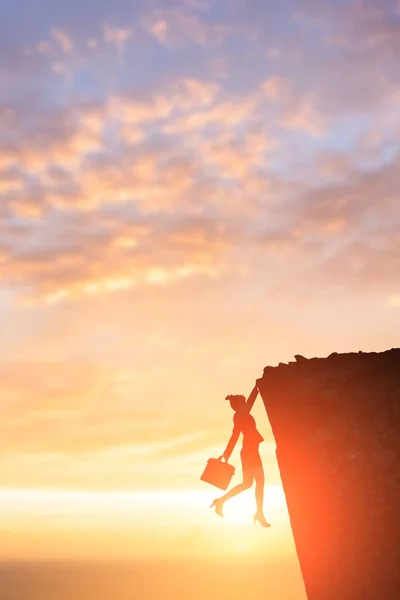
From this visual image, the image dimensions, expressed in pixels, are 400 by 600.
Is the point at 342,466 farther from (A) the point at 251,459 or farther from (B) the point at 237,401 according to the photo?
(B) the point at 237,401

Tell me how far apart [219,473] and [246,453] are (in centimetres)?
77

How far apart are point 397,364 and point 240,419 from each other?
332cm

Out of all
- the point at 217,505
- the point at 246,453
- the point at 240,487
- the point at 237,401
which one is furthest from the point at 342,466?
the point at 217,505

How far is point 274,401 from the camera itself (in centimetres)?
1393

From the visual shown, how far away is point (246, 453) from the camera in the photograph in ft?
45.0

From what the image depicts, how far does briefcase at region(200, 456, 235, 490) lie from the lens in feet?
45.7

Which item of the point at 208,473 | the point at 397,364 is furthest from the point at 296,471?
the point at 397,364

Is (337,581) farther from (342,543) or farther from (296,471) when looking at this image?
(296,471)

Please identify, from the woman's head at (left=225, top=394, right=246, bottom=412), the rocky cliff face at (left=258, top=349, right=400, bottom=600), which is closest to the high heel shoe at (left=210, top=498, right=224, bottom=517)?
the rocky cliff face at (left=258, top=349, right=400, bottom=600)

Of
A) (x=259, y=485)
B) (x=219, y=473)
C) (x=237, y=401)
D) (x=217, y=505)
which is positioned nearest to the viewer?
(x=259, y=485)

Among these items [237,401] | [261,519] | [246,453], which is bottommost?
[261,519]

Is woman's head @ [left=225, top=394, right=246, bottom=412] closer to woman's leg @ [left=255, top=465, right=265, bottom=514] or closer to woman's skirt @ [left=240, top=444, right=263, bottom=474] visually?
woman's skirt @ [left=240, top=444, right=263, bottom=474]

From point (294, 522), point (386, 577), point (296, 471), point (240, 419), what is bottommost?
point (386, 577)

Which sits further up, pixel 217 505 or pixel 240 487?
pixel 240 487
